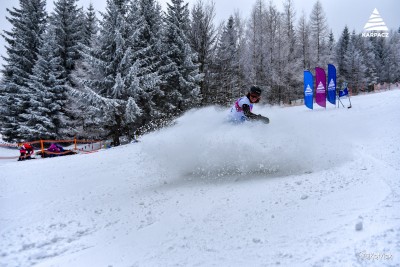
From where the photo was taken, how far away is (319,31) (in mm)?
41094

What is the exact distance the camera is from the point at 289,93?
38.3 m

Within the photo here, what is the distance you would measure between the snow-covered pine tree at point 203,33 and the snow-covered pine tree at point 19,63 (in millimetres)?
13264

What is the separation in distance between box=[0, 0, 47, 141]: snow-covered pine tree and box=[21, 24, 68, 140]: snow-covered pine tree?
690 millimetres

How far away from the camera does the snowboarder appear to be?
755cm

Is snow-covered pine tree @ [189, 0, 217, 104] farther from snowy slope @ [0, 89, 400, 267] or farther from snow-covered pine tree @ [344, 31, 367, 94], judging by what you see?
snow-covered pine tree @ [344, 31, 367, 94]

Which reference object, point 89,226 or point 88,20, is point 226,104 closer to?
point 88,20

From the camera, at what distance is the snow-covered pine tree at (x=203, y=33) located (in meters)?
27.0

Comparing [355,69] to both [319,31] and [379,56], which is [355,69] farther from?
[319,31]

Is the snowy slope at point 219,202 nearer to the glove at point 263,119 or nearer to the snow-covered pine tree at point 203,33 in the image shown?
the glove at point 263,119

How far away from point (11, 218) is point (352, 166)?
6.85 m

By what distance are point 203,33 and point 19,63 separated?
16.0 m

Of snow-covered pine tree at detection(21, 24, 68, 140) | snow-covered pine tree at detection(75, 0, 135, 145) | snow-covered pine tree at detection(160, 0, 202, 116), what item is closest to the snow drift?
snow-covered pine tree at detection(75, 0, 135, 145)

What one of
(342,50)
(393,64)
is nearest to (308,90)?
(342,50)

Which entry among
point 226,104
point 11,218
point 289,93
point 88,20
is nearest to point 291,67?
point 289,93
